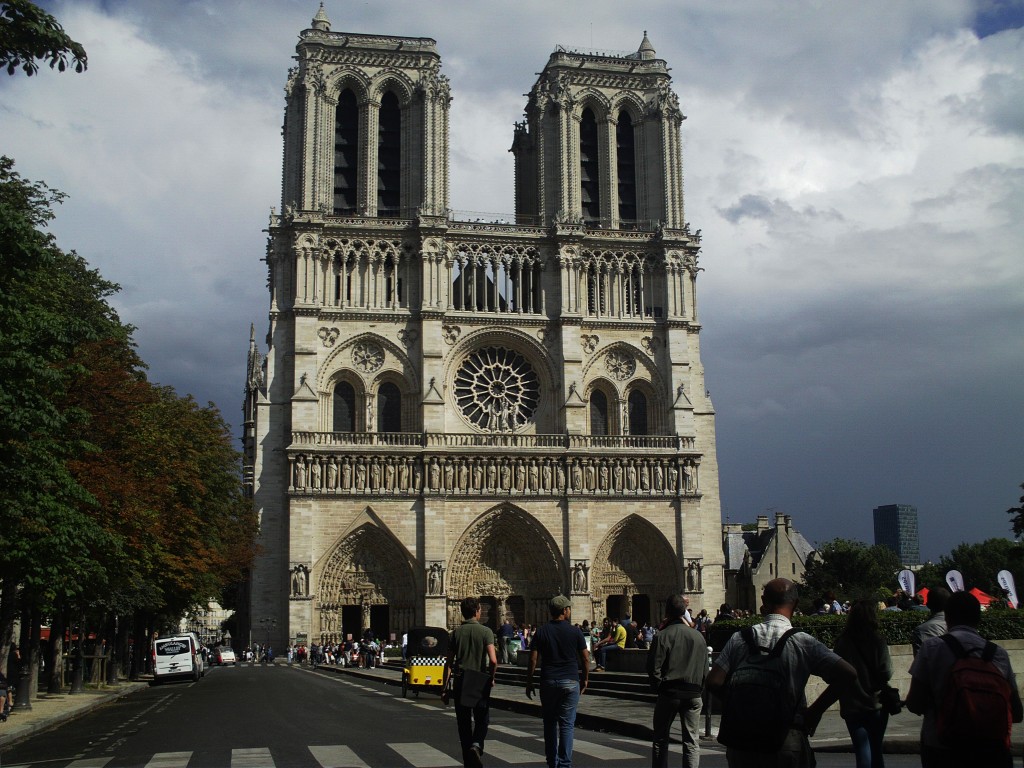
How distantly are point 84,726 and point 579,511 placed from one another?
3223 centimetres

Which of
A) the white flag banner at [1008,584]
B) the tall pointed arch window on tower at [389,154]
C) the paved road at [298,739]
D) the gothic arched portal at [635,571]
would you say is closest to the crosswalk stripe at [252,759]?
the paved road at [298,739]

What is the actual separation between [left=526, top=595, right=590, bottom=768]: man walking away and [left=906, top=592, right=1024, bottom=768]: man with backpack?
3607 millimetres

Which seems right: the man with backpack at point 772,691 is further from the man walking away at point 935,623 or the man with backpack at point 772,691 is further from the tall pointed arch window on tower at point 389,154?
the tall pointed arch window on tower at point 389,154

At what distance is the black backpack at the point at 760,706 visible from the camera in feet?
19.7

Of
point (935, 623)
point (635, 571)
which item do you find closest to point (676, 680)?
point (935, 623)

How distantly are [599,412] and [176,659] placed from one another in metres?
24.0

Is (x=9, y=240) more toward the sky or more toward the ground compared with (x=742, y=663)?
more toward the sky

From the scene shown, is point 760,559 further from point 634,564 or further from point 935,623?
point 935,623

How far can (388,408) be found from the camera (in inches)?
2018

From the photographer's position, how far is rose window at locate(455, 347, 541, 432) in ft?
170

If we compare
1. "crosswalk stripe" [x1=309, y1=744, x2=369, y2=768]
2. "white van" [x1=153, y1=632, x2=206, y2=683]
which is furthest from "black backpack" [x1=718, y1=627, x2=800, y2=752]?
"white van" [x1=153, y1=632, x2=206, y2=683]

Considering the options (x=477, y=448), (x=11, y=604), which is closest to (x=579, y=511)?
(x=477, y=448)

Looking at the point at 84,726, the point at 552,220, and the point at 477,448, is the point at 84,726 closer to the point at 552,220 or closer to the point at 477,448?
the point at 477,448

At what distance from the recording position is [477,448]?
49.4 meters
